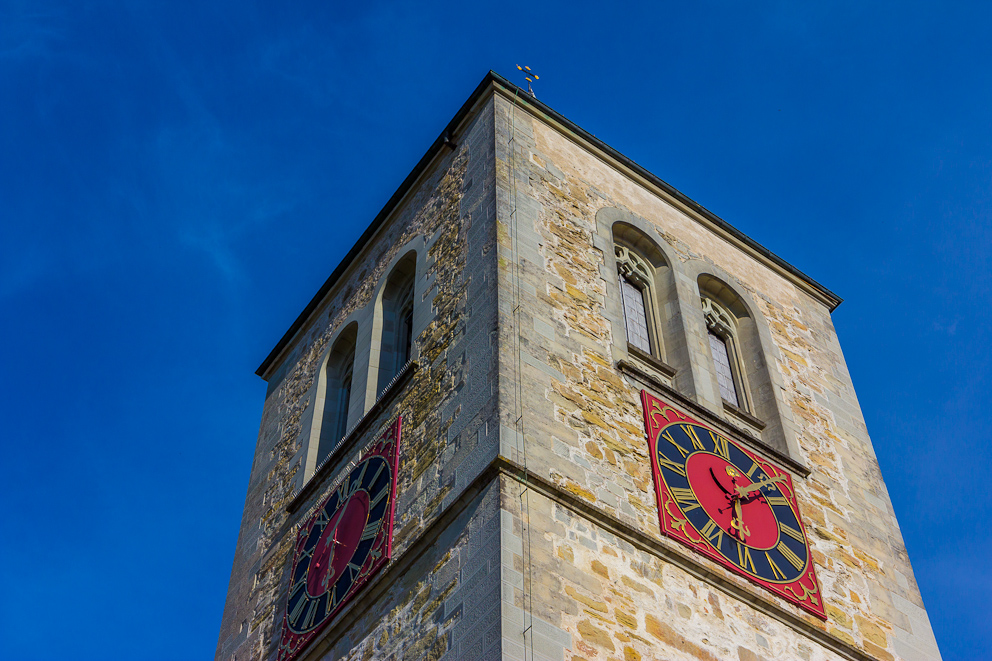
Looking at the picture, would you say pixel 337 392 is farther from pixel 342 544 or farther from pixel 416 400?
pixel 342 544

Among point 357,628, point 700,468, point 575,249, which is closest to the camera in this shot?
point 357,628

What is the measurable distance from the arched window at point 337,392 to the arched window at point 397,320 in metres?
0.67

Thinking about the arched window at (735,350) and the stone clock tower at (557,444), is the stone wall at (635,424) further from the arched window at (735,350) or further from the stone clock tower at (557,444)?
the arched window at (735,350)

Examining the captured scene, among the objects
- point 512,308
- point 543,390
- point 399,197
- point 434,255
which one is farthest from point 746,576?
point 399,197

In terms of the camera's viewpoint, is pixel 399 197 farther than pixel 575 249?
Yes

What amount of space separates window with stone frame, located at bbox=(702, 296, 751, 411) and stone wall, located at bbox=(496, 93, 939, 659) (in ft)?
1.16

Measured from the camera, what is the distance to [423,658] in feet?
36.9

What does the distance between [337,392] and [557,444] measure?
5.72 metres

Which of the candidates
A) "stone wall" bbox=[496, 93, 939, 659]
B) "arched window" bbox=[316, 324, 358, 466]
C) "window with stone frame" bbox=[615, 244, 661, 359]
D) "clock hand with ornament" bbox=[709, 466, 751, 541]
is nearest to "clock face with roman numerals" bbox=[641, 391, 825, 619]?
"clock hand with ornament" bbox=[709, 466, 751, 541]

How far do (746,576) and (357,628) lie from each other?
3531 mm

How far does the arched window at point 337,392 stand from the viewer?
16578mm

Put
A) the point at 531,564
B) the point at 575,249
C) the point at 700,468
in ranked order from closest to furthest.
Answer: the point at 531,564
the point at 700,468
the point at 575,249

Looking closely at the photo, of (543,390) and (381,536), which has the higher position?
(543,390)

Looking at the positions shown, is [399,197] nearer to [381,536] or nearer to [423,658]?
[381,536]
